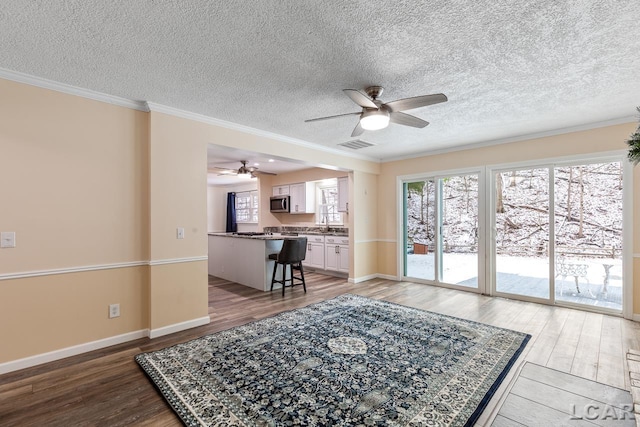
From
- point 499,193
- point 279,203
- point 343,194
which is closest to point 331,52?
point 499,193

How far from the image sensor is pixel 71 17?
178 cm

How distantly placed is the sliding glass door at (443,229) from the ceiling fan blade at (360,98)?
10.9 feet

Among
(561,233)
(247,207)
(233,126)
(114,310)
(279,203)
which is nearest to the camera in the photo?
(114,310)

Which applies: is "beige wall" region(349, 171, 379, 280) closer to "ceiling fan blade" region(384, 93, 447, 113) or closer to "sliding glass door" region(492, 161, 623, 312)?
"sliding glass door" region(492, 161, 623, 312)

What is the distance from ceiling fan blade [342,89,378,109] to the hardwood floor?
7.95ft

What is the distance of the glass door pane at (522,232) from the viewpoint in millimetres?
4352

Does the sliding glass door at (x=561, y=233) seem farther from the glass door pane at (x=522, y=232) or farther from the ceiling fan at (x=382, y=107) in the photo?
the ceiling fan at (x=382, y=107)

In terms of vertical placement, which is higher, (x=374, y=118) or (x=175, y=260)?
(x=374, y=118)

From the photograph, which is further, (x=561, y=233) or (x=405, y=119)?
(x=561, y=233)

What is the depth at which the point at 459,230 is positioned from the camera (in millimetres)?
5172

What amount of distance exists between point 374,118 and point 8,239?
334 centimetres

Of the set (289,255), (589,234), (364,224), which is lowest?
(289,255)

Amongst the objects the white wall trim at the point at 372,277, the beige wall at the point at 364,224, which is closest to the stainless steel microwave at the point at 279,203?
the beige wall at the point at 364,224

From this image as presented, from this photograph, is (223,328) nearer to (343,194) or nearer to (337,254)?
(337,254)
